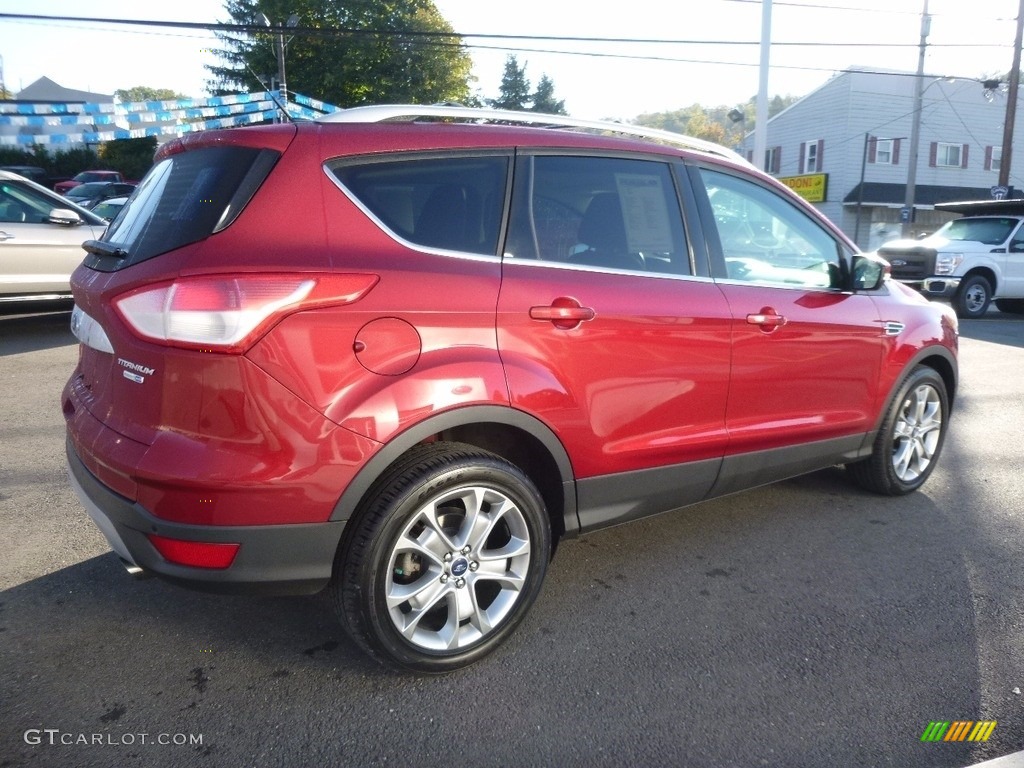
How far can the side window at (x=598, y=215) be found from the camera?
3.03m

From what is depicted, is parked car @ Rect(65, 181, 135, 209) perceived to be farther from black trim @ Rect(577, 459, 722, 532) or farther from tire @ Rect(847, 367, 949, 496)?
black trim @ Rect(577, 459, 722, 532)

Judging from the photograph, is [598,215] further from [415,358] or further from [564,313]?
[415,358]

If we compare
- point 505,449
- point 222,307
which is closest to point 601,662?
point 505,449

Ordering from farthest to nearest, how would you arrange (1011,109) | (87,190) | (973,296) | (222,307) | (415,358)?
(87,190)
(1011,109)
(973,296)
(415,358)
(222,307)

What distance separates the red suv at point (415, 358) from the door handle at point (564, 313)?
1 cm

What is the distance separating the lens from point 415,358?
259cm

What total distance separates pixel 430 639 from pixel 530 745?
50 centimetres

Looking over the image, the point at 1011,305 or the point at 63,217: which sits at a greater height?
the point at 63,217

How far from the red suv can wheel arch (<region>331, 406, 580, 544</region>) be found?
11 millimetres

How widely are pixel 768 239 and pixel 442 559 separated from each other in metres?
2.21

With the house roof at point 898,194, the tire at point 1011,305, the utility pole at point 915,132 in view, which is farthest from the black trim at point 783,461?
the house roof at point 898,194

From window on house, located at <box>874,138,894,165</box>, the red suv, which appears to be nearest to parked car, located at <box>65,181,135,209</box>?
the red suv

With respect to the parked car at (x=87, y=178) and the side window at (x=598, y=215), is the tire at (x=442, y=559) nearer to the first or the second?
the side window at (x=598, y=215)

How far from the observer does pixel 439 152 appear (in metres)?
2.86
